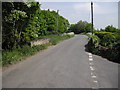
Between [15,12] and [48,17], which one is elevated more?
[48,17]

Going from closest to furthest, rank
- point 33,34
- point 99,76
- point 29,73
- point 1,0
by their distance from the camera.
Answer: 1. point 99,76
2. point 29,73
3. point 1,0
4. point 33,34

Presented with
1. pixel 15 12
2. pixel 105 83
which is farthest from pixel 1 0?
pixel 105 83

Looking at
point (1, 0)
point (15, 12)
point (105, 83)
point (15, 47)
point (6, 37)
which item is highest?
point (1, 0)

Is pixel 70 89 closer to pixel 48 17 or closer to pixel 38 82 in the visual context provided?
pixel 38 82

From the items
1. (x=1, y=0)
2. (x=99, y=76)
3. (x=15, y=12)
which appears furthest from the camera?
(x=15, y=12)

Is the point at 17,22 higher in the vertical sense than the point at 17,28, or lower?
higher

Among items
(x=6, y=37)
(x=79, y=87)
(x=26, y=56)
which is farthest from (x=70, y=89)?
(x=6, y=37)

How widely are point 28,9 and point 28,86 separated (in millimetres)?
8313

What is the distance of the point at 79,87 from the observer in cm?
592

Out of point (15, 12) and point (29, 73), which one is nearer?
point (29, 73)

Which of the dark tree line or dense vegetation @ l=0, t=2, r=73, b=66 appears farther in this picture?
the dark tree line

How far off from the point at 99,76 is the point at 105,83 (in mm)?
1031

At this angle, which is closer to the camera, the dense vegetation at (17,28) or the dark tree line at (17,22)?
the dense vegetation at (17,28)

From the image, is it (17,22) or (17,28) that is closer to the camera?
(17,22)
